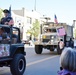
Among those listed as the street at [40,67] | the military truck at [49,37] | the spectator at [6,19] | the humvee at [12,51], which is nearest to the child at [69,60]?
the humvee at [12,51]

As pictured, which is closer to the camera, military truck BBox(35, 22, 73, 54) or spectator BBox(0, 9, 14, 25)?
spectator BBox(0, 9, 14, 25)

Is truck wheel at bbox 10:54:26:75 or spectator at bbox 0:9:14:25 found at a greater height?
spectator at bbox 0:9:14:25

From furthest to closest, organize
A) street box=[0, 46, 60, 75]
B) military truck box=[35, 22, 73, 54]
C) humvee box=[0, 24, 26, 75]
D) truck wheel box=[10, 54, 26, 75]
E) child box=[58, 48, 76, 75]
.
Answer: military truck box=[35, 22, 73, 54]
street box=[0, 46, 60, 75]
truck wheel box=[10, 54, 26, 75]
humvee box=[0, 24, 26, 75]
child box=[58, 48, 76, 75]

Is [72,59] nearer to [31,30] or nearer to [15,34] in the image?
[15,34]

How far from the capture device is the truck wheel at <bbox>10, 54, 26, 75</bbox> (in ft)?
28.9

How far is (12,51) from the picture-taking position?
8.75 meters

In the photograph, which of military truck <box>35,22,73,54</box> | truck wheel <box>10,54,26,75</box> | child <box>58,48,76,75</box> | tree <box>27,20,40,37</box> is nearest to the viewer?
child <box>58,48,76,75</box>

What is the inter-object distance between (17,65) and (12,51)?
50 cm

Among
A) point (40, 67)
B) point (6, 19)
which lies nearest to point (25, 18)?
point (40, 67)

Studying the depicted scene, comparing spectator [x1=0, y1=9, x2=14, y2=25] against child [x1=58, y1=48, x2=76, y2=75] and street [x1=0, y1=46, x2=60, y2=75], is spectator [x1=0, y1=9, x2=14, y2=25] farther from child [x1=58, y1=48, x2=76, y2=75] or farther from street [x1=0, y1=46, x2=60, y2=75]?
child [x1=58, y1=48, x2=76, y2=75]

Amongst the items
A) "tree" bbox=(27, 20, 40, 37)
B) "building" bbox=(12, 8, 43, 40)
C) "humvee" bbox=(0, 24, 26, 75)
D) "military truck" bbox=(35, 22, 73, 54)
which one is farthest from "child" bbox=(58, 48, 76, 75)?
"tree" bbox=(27, 20, 40, 37)

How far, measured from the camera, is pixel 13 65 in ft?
28.9

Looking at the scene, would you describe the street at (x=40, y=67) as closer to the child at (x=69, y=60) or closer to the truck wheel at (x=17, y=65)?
the truck wheel at (x=17, y=65)

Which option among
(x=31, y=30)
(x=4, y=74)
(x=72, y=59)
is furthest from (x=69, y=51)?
(x=31, y=30)
